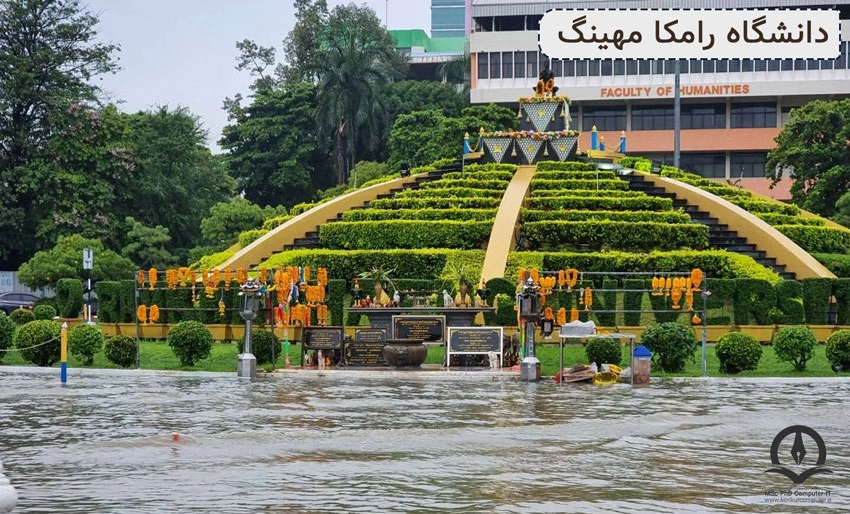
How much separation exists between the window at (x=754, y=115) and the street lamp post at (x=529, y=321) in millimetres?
53693

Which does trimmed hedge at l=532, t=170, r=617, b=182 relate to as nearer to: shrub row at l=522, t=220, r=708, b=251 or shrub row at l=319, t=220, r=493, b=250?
shrub row at l=522, t=220, r=708, b=251

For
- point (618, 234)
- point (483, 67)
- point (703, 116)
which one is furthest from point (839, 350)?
point (483, 67)

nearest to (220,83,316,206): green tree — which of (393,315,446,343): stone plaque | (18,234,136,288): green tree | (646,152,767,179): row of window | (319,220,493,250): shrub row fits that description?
(646,152,767,179): row of window

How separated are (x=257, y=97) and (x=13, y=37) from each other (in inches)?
825

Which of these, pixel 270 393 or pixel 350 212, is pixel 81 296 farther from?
pixel 270 393

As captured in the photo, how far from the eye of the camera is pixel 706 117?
7875 centimetres

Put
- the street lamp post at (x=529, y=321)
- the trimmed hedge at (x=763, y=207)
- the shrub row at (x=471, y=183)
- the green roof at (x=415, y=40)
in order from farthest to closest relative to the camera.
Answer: the green roof at (x=415, y=40), the trimmed hedge at (x=763, y=207), the shrub row at (x=471, y=183), the street lamp post at (x=529, y=321)

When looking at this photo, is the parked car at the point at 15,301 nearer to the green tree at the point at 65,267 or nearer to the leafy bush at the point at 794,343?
the green tree at the point at 65,267

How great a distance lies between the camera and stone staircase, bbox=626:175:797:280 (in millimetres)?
39375

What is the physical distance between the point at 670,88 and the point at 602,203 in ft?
118

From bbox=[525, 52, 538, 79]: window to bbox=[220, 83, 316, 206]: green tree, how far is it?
12772 mm

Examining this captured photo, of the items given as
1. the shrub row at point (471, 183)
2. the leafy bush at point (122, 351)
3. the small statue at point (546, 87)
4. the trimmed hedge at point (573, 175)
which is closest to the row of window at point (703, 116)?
the small statue at point (546, 87)

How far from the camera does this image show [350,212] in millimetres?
43594

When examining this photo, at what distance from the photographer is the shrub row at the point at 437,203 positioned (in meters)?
42.9
